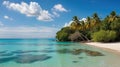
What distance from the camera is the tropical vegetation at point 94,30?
1613 inches

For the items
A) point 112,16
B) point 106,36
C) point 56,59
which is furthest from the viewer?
point 112,16

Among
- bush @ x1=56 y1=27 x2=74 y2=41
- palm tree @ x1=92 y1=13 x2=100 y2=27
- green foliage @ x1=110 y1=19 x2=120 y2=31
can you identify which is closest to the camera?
green foliage @ x1=110 y1=19 x2=120 y2=31

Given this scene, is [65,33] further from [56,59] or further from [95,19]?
[56,59]

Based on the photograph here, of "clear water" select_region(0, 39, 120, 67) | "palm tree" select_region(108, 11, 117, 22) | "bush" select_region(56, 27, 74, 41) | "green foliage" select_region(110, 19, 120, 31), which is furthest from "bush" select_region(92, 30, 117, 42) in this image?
"bush" select_region(56, 27, 74, 41)

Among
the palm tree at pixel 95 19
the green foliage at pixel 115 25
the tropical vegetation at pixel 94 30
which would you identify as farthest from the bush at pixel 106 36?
the palm tree at pixel 95 19

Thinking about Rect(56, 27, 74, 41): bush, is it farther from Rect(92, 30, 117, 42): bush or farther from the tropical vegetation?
Rect(92, 30, 117, 42): bush

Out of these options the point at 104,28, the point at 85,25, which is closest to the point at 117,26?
the point at 104,28

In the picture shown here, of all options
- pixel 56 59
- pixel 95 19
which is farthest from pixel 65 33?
pixel 56 59

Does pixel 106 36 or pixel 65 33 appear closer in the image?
pixel 106 36

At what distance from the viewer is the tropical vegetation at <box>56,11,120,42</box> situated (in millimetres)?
40969

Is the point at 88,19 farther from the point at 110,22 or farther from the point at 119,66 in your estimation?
the point at 119,66

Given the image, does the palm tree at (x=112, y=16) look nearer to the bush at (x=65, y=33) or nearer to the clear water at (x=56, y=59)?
the bush at (x=65, y=33)

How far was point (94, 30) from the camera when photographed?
50.0 m

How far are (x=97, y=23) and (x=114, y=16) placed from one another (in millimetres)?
7451
